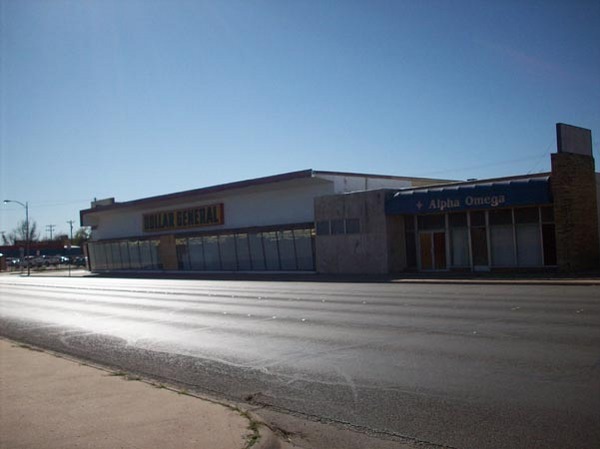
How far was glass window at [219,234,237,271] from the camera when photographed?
44.3 metres

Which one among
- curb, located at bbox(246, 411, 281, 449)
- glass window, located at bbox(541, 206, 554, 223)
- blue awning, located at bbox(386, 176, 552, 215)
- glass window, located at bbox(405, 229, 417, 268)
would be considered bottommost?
curb, located at bbox(246, 411, 281, 449)

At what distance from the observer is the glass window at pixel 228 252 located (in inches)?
1745

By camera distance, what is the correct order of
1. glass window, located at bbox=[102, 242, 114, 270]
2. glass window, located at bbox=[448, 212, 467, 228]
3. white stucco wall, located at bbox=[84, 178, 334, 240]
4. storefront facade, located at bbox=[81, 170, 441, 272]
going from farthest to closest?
glass window, located at bbox=[102, 242, 114, 270]
storefront facade, located at bbox=[81, 170, 441, 272]
white stucco wall, located at bbox=[84, 178, 334, 240]
glass window, located at bbox=[448, 212, 467, 228]

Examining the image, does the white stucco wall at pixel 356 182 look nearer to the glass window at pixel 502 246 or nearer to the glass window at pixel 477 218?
the glass window at pixel 477 218

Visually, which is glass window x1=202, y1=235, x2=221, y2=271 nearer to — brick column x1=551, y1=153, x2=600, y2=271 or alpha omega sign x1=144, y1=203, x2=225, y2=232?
alpha omega sign x1=144, y1=203, x2=225, y2=232

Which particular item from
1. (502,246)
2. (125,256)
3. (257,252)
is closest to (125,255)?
(125,256)

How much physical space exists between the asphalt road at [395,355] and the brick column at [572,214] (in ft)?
24.6

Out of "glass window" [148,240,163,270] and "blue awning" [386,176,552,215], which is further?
"glass window" [148,240,163,270]

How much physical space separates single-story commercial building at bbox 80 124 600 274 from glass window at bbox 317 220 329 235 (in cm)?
10

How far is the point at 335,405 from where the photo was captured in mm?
7070

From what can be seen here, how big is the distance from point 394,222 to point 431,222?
190cm

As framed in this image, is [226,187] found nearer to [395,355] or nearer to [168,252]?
[168,252]

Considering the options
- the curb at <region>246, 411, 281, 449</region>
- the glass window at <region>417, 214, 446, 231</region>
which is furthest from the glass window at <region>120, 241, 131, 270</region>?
the curb at <region>246, 411, 281, 449</region>

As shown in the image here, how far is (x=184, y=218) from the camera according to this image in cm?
4906
